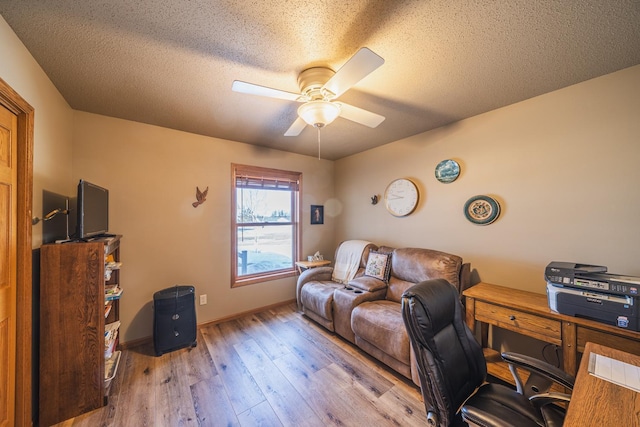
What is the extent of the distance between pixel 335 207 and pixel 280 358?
2563 millimetres

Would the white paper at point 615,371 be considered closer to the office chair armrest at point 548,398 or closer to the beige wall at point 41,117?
the office chair armrest at point 548,398

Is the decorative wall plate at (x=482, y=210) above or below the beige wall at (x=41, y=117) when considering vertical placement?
below

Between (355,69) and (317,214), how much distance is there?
2848 mm

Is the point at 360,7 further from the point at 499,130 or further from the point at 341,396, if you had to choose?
the point at 341,396

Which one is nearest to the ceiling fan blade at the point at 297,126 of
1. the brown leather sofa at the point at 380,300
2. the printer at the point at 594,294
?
the brown leather sofa at the point at 380,300

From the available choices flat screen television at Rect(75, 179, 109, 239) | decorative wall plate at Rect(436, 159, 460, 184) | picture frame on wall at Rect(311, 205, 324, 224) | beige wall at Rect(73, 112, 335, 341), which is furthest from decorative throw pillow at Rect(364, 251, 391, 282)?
flat screen television at Rect(75, 179, 109, 239)

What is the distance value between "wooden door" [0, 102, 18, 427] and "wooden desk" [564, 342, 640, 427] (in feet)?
8.88

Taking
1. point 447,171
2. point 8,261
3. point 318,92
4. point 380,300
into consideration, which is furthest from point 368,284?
point 8,261

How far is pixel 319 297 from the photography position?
280cm

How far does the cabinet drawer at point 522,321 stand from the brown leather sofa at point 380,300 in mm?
393

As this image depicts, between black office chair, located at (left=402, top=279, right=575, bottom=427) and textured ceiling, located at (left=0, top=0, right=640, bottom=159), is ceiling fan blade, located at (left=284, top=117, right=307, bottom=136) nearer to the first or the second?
textured ceiling, located at (left=0, top=0, right=640, bottom=159)

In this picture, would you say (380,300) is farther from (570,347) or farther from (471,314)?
(570,347)

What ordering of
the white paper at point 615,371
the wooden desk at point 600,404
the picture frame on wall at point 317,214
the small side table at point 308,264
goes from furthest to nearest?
the picture frame on wall at point 317,214, the small side table at point 308,264, the white paper at point 615,371, the wooden desk at point 600,404

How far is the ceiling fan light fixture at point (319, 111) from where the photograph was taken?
1572mm
